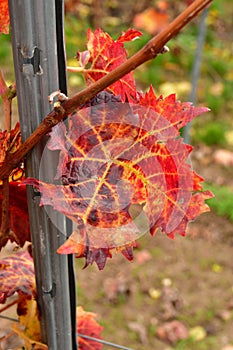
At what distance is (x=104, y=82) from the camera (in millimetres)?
606

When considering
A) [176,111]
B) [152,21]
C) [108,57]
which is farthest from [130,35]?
[152,21]

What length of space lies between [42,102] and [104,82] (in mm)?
120

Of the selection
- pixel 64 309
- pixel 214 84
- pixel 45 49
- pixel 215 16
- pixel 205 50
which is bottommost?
pixel 64 309

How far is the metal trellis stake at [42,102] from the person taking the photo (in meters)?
0.66

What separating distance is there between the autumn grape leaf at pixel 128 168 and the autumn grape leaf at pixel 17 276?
0.26 metres

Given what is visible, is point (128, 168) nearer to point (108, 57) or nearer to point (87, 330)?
point (108, 57)

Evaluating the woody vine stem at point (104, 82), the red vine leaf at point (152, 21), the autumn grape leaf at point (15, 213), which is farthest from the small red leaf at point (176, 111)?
the red vine leaf at point (152, 21)

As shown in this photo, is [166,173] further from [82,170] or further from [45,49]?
[45,49]

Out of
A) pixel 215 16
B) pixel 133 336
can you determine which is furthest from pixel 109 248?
pixel 215 16

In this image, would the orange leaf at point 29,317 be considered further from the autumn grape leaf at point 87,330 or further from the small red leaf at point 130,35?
the small red leaf at point 130,35

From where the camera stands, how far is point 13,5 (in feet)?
2.13

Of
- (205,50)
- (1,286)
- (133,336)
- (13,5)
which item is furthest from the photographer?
(205,50)

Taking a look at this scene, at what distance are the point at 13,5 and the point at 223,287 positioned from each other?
6.72ft

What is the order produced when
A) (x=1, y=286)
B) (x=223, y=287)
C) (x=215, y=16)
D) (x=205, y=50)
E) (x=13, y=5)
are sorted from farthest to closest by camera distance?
(x=215, y=16) < (x=205, y=50) < (x=223, y=287) < (x=1, y=286) < (x=13, y=5)
